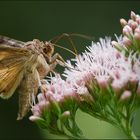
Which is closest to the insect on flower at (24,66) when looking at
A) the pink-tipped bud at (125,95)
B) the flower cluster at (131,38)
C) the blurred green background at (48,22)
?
the flower cluster at (131,38)

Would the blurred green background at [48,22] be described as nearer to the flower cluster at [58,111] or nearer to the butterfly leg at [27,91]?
the butterfly leg at [27,91]

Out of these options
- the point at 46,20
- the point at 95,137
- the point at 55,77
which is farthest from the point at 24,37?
the point at 55,77

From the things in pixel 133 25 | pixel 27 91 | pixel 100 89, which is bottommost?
pixel 100 89

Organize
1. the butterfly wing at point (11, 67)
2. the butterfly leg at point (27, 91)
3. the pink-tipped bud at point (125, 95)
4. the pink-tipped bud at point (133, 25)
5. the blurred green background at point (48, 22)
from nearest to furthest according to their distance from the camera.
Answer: the pink-tipped bud at point (125, 95) < the pink-tipped bud at point (133, 25) < the butterfly leg at point (27, 91) < the butterfly wing at point (11, 67) < the blurred green background at point (48, 22)

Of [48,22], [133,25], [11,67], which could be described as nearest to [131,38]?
[133,25]

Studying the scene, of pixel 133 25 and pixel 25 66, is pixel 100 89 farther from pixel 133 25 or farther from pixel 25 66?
pixel 25 66

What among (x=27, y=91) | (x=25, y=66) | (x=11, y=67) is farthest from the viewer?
(x=11, y=67)

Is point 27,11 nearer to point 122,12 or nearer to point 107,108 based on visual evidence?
point 122,12
